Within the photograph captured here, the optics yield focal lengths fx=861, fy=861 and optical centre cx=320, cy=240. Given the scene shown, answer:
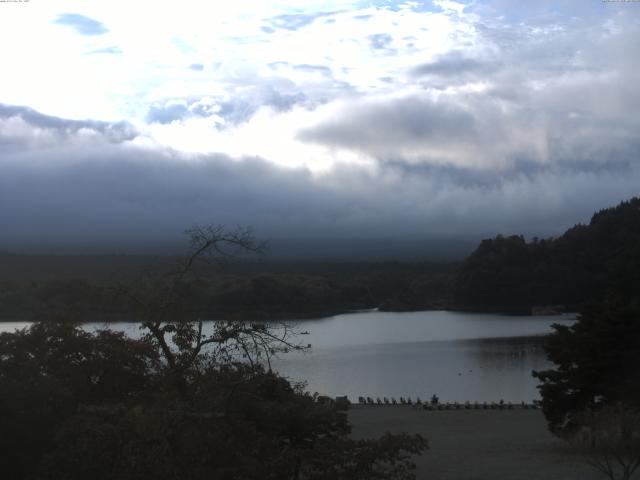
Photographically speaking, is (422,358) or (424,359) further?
(422,358)

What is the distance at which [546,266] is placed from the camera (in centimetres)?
7725

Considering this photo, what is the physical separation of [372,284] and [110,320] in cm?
7565

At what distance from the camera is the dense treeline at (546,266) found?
75.5 metres

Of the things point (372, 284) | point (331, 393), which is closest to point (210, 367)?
point (331, 393)

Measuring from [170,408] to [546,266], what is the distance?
72000 millimetres

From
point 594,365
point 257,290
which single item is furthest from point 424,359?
point 594,365

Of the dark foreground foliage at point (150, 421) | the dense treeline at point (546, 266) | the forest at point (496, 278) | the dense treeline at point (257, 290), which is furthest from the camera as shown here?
the dense treeline at point (546, 266)

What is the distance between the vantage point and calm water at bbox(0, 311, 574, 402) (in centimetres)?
3703

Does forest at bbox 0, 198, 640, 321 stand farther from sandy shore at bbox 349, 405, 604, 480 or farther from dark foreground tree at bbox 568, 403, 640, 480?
dark foreground tree at bbox 568, 403, 640, 480

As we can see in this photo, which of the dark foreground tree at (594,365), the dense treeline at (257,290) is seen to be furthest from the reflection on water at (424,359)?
the dark foreground tree at (594,365)

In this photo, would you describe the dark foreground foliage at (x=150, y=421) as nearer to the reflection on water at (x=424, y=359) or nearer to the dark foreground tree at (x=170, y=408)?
the dark foreground tree at (x=170, y=408)

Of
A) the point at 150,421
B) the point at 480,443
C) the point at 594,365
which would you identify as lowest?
the point at 480,443

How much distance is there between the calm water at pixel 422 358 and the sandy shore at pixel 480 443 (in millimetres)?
3420

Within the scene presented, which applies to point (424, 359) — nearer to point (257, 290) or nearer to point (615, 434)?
point (257, 290)
